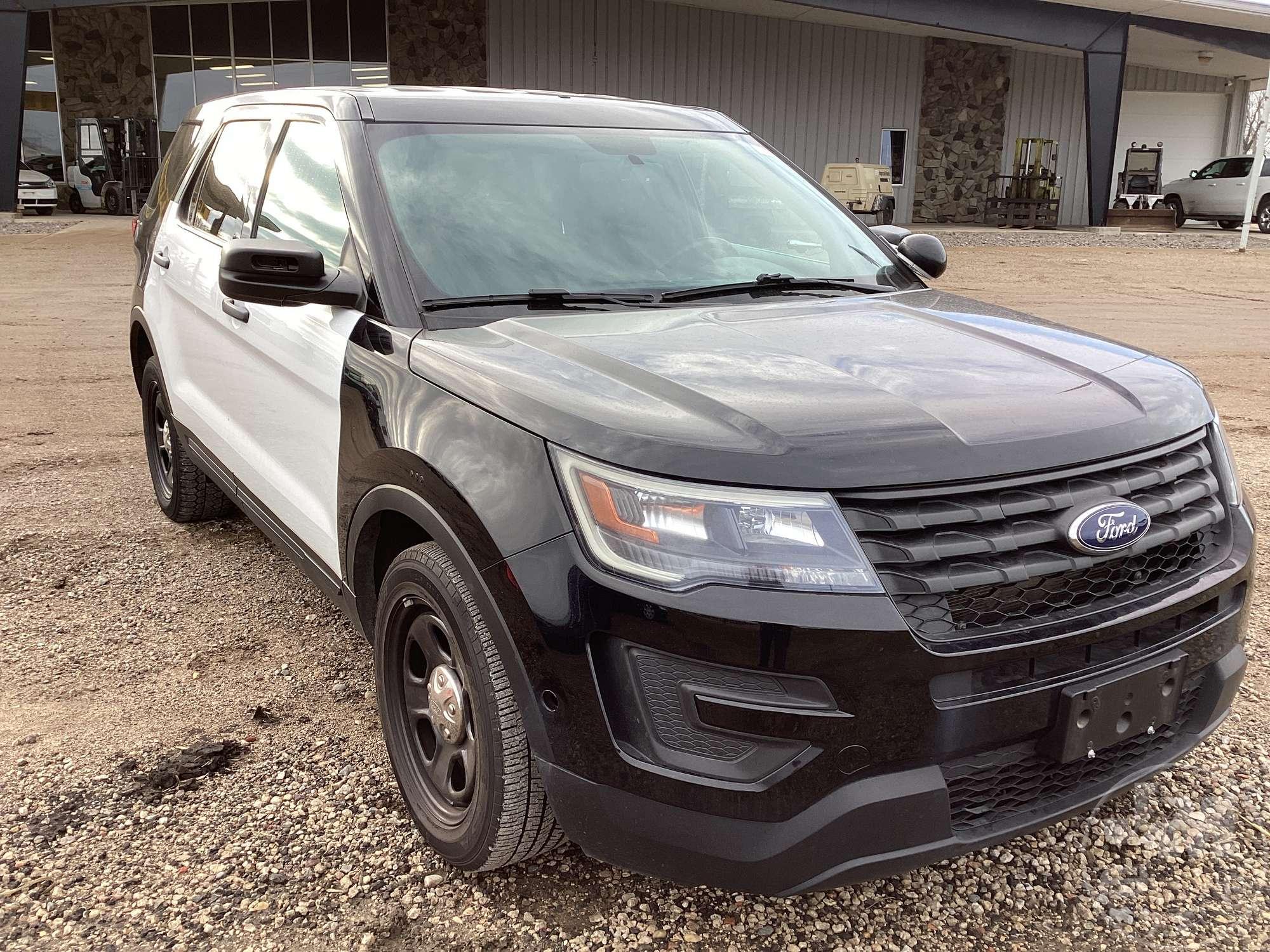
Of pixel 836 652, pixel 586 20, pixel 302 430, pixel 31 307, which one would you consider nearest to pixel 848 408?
pixel 836 652

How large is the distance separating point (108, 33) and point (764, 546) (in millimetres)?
26991

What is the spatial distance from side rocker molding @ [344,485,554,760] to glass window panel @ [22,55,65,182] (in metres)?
25.7

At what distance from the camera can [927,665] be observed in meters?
1.86

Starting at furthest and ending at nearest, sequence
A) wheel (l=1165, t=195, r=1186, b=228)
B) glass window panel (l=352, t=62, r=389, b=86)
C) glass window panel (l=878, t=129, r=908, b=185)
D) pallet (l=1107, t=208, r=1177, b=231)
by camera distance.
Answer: wheel (l=1165, t=195, r=1186, b=228)
glass window panel (l=878, t=129, r=908, b=185)
pallet (l=1107, t=208, r=1177, b=231)
glass window panel (l=352, t=62, r=389, b=86)

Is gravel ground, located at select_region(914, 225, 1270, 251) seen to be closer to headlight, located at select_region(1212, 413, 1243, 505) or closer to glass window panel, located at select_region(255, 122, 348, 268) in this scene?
glass window panel, located at select_region(255, 122, 348, 268)

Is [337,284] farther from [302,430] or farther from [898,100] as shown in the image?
[898,100]

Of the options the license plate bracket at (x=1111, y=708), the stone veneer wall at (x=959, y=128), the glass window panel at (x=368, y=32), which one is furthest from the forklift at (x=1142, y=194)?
the license plate bracket at (x=1111, y=708)

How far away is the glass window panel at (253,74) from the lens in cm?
2409

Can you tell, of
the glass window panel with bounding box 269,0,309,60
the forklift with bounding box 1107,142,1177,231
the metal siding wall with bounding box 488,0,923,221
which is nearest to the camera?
the glass window panel with bounding box 269,0,309,60

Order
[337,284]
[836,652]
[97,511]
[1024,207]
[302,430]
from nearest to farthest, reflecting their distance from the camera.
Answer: [836,652], [337,284], [302,430], [97,511], [1024,207]

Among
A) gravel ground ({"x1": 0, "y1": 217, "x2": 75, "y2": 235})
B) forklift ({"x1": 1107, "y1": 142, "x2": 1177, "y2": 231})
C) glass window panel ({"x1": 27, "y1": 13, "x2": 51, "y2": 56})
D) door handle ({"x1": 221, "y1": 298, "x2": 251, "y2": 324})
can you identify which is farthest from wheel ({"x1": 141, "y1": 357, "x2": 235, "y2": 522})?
forklift ({"x1": 1107, "y1": 142, "x2": 1177, "y2": 231})

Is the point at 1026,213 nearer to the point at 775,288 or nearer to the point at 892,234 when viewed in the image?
the point at 892,234

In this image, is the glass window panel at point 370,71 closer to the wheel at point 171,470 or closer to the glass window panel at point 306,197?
the wheel at point 171,470

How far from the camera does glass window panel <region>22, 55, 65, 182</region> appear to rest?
24.1 meters
